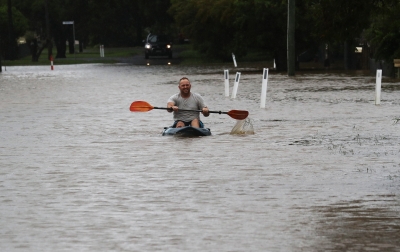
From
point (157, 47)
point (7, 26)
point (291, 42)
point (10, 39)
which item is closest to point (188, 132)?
point (291, 42)

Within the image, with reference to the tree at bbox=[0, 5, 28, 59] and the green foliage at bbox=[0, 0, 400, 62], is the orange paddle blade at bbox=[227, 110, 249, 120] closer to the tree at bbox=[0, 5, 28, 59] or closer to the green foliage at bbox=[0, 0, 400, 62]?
the green foliage at bbox=[0, 0, 400, 62]

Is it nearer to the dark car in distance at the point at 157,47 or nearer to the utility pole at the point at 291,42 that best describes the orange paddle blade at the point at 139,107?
the utility pole at the point at 291,42

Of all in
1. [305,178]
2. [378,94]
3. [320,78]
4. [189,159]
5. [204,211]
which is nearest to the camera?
[204,211]

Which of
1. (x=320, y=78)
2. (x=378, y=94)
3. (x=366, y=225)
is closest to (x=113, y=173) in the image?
(x=366, y=225)

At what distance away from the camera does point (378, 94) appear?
27.4 metres

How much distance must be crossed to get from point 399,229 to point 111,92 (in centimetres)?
2643

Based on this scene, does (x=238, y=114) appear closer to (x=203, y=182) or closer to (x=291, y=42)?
(x=203, y=182)

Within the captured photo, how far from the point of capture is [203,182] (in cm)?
1338

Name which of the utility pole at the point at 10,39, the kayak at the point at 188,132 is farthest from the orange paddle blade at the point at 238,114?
the utility pole at the point at 10,39

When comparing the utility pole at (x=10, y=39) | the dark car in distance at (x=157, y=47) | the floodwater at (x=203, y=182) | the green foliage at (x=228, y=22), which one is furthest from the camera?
the utility pole at (x=10, y=39)

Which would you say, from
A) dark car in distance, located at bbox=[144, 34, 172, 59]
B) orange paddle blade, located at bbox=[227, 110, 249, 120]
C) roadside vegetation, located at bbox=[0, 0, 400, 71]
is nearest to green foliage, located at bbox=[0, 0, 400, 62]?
roadside vegetation, located at bbox=[0, 0, 400, 71]

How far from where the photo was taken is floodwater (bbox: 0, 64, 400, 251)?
9.62 metres

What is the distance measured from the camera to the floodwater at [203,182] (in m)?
9.62

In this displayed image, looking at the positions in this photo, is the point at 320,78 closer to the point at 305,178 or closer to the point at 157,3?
the point at 305,178
